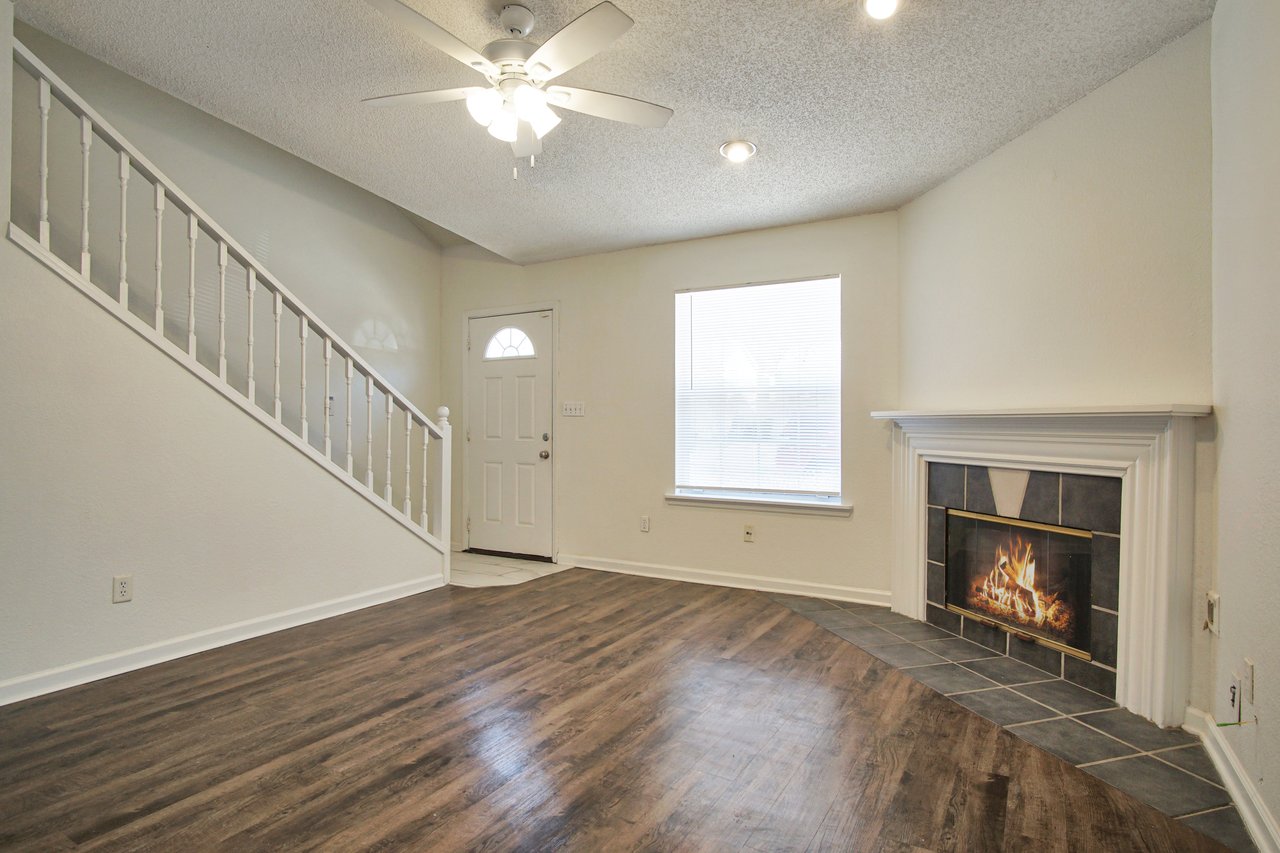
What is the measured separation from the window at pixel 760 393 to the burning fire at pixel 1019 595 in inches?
42.3

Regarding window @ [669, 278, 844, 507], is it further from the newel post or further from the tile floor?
the newel post

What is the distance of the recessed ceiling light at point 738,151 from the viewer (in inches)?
119

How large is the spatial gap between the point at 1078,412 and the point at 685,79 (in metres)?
2.04

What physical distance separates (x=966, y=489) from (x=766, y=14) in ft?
8.01

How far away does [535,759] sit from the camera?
200 centimetres

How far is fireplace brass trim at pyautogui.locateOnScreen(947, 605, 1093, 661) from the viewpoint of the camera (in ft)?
8.60

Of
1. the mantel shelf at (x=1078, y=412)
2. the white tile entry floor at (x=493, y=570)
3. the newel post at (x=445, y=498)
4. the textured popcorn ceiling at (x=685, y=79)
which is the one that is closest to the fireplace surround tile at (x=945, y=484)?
the mantel shelf at (x=1078, y=412)

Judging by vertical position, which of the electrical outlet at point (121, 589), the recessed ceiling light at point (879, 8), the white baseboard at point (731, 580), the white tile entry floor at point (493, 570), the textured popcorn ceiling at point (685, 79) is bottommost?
the white tile entry floor at point (493, 570)

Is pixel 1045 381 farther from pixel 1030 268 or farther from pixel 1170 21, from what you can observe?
pixel 1170 21

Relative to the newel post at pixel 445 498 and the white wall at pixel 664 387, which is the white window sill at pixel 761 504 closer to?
the white wall at pixel 664 387

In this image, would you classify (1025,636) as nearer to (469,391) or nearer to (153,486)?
(153,486)

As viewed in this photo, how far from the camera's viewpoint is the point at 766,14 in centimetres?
211

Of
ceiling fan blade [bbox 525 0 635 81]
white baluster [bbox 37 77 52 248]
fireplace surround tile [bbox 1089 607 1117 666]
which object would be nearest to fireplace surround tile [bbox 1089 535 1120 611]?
fireplace surround tile [bbox 1089 607 1117 666]

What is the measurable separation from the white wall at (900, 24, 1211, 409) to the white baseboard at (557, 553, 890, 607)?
1.26 m
